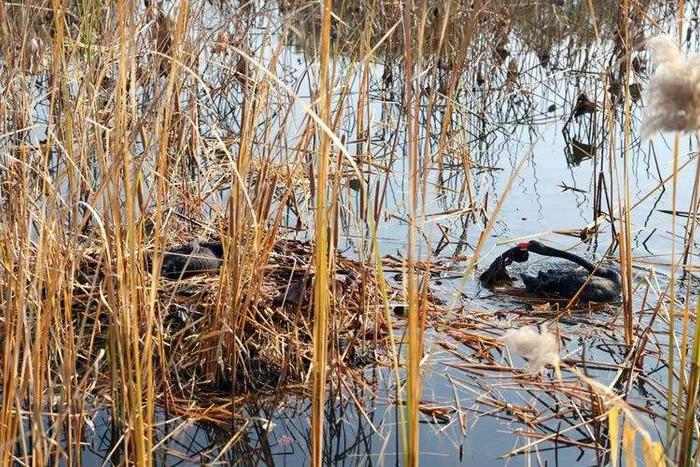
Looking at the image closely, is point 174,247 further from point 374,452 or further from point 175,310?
point 374,452

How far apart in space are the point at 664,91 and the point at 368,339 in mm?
1796

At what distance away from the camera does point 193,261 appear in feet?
10.1

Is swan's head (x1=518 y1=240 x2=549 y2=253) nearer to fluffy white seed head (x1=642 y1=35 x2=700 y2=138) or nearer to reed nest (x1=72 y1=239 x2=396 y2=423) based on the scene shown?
reed nest (x1=72 y1=239 x2=396 y2=423)

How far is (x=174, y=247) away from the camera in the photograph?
327 cm

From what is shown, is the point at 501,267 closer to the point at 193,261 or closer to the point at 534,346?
the point at 193,261

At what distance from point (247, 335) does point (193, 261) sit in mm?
400

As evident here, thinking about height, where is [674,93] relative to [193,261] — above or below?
above

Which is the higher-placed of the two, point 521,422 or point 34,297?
point 34,297

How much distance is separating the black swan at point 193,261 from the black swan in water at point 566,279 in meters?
1.01

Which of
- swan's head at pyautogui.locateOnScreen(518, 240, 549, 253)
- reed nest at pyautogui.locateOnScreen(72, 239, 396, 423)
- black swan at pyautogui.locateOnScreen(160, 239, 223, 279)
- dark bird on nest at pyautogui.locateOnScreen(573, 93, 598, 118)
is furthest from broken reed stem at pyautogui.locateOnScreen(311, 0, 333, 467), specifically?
dark bird on nest at pyautogui.locateOnScreen(573, 93, 598, 118)

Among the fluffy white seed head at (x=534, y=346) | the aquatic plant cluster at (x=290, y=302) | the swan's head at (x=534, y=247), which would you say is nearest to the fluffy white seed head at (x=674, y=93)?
the aquatic plant cluster at (x=290, y=302)

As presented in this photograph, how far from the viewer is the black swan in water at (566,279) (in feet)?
11.2

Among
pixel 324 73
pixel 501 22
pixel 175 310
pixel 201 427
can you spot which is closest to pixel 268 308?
pixel 175 310

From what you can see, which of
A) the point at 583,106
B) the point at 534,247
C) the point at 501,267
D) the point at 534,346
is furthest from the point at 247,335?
the point at 583,106
